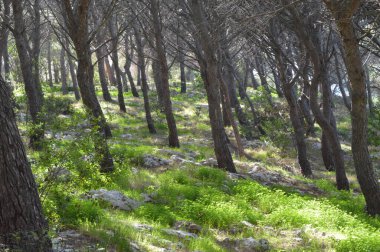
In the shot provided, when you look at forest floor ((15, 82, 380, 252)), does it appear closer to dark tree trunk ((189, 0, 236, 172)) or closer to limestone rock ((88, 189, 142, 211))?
limestone rock ((88, 189, 142, 211))

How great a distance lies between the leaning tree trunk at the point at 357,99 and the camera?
8.54 meters

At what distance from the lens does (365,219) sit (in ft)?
29.8

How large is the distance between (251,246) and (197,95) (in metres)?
27.0

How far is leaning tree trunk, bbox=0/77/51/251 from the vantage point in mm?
4332

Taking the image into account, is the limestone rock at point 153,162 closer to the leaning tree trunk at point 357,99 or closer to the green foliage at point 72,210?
the green foliage at point 72,210

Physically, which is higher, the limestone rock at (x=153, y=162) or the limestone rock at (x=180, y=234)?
the limestone rock at (x=153, y=162)

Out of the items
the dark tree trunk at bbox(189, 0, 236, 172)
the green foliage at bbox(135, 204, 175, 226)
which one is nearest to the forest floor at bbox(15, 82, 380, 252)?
the green foliage at bbox(135, 204, 175, 226)

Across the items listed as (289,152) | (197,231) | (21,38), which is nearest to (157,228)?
(197,231)

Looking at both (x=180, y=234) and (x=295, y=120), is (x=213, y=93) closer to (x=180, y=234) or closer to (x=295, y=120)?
(x=295, y=120)

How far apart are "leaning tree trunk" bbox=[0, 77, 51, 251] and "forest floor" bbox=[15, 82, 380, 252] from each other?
620 mm

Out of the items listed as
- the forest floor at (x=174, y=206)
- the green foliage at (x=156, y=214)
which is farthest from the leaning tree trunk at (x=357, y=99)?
the green foliage at (x=156, y=214)

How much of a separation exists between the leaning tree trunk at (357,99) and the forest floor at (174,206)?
0.62m

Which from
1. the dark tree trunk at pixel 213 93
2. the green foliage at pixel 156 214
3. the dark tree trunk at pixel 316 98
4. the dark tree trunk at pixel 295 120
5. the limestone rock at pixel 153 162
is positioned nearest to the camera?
the green foliage at pixel 156 214

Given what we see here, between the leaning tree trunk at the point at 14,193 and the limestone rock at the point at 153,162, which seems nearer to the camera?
the leaning tree trunk at the point at 14,193
